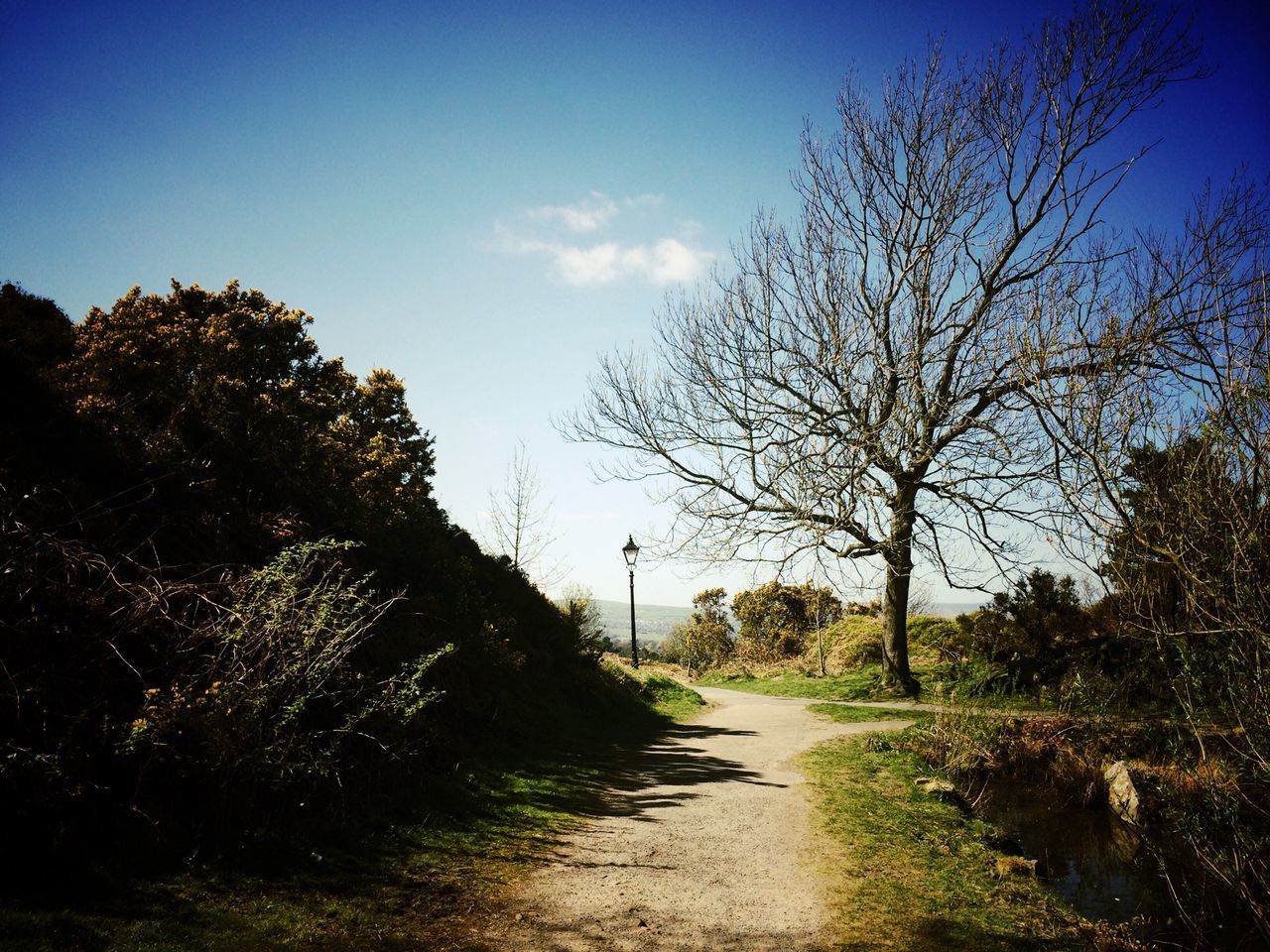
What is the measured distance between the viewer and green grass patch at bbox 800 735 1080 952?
12.0ft

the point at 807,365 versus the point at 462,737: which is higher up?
the point at 807,365

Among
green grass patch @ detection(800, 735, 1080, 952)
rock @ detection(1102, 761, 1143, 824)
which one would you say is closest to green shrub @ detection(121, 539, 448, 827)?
green grass patch @ detection(800, 735, 1080, 952)

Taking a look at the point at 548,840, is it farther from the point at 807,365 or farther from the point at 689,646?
the point at 689,646

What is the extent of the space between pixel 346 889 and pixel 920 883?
427 centimetres

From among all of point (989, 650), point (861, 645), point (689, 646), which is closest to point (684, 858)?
point (989, 650)

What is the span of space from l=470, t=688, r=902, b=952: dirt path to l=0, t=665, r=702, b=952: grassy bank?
0.37 m

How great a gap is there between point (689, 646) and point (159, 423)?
31.4 m

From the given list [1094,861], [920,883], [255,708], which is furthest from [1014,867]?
[255,708]

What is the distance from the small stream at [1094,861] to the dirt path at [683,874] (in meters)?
2.32

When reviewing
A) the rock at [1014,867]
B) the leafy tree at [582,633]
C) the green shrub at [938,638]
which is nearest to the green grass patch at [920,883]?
the rock at [1014,867]

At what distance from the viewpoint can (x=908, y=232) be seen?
12.4 m

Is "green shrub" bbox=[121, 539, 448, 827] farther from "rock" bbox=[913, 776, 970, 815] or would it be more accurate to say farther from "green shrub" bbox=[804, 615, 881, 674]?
"green shrub" bbox=[804, 615, 881, 674]

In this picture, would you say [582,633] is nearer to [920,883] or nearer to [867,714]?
[867,714]

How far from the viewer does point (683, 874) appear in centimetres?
→ 458
